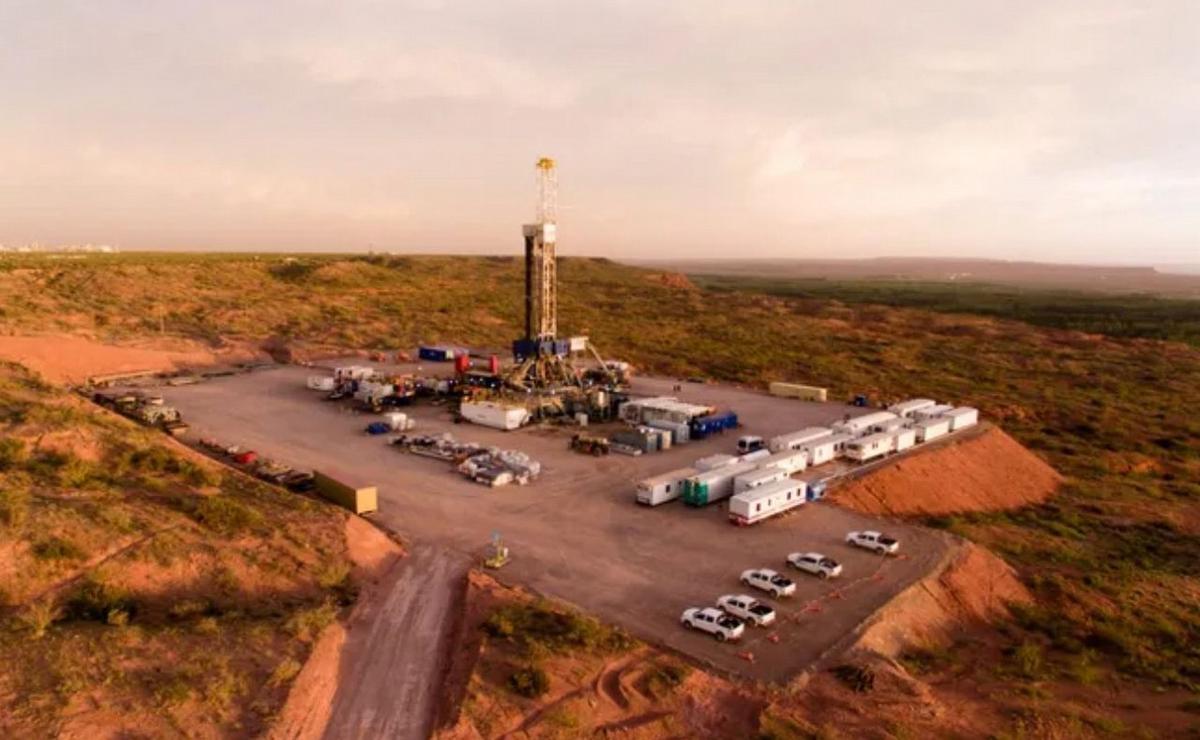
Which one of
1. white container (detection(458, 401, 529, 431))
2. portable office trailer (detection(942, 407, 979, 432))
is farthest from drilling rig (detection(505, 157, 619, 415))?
portable office trailer (detection(942, 407, 979, 432))

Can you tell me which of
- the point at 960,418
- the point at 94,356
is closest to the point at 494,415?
the point at 960,418

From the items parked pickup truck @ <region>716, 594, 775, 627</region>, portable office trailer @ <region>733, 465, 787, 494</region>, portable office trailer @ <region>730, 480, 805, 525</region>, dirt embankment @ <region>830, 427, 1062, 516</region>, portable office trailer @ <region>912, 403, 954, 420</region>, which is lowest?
dirt embankment @ <region>830, 427, 1062, 516</region>

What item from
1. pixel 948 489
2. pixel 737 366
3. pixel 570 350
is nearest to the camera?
pixel 948 489

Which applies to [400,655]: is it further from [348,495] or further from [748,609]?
[348,495]

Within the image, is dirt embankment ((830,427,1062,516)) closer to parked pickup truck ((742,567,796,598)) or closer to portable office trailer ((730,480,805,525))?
portable office trailer ((730,480,805,525))

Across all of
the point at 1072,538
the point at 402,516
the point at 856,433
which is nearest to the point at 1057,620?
the point at 1072,538

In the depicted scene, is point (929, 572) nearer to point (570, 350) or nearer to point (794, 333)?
point (570, 350)
